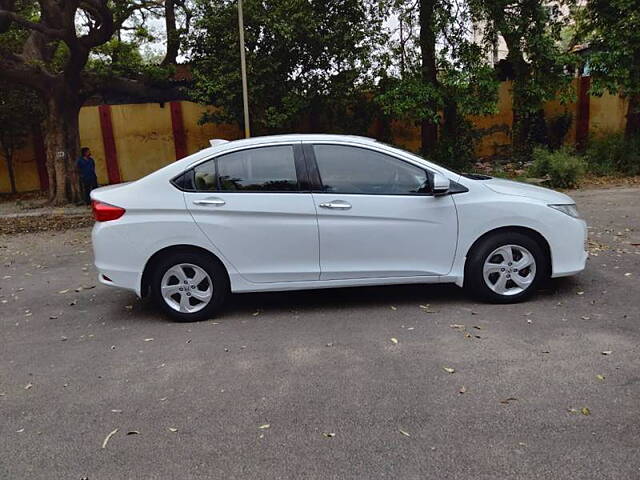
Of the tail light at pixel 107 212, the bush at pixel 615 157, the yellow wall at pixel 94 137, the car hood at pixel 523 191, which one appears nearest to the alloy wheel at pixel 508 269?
the car hood at pixel 523 191

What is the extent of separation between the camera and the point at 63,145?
15016mm

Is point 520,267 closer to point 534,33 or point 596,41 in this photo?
point 534,33

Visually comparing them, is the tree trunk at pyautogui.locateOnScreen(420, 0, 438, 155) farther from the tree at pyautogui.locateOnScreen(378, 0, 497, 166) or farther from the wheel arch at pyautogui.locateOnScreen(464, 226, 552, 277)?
the wheel arch at pyautogui.locateOnScreen(464, 226, 552, 277)

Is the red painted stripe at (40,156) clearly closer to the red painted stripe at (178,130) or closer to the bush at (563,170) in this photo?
the red painted stripe at (178,130)

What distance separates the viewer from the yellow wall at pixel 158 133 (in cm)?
1862

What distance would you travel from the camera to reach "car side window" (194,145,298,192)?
17.3ft

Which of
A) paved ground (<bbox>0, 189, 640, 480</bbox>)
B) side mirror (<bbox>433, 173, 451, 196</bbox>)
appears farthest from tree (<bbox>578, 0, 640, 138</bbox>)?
side mirror (<bbox>433, 173, 451, 196</bbox>)

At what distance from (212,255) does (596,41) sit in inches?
534

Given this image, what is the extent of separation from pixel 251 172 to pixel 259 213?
41 centimetres

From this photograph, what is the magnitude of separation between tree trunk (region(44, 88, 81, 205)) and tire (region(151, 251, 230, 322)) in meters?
11.3

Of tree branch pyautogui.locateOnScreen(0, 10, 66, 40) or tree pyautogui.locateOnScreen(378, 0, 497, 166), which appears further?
tree pyautogui.locateOnScreen(378, 0, 497, 166)

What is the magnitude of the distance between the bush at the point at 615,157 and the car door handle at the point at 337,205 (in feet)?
39.4

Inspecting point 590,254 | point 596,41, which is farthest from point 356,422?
point 596,41

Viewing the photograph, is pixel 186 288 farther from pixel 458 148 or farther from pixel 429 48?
pixel 458 148
